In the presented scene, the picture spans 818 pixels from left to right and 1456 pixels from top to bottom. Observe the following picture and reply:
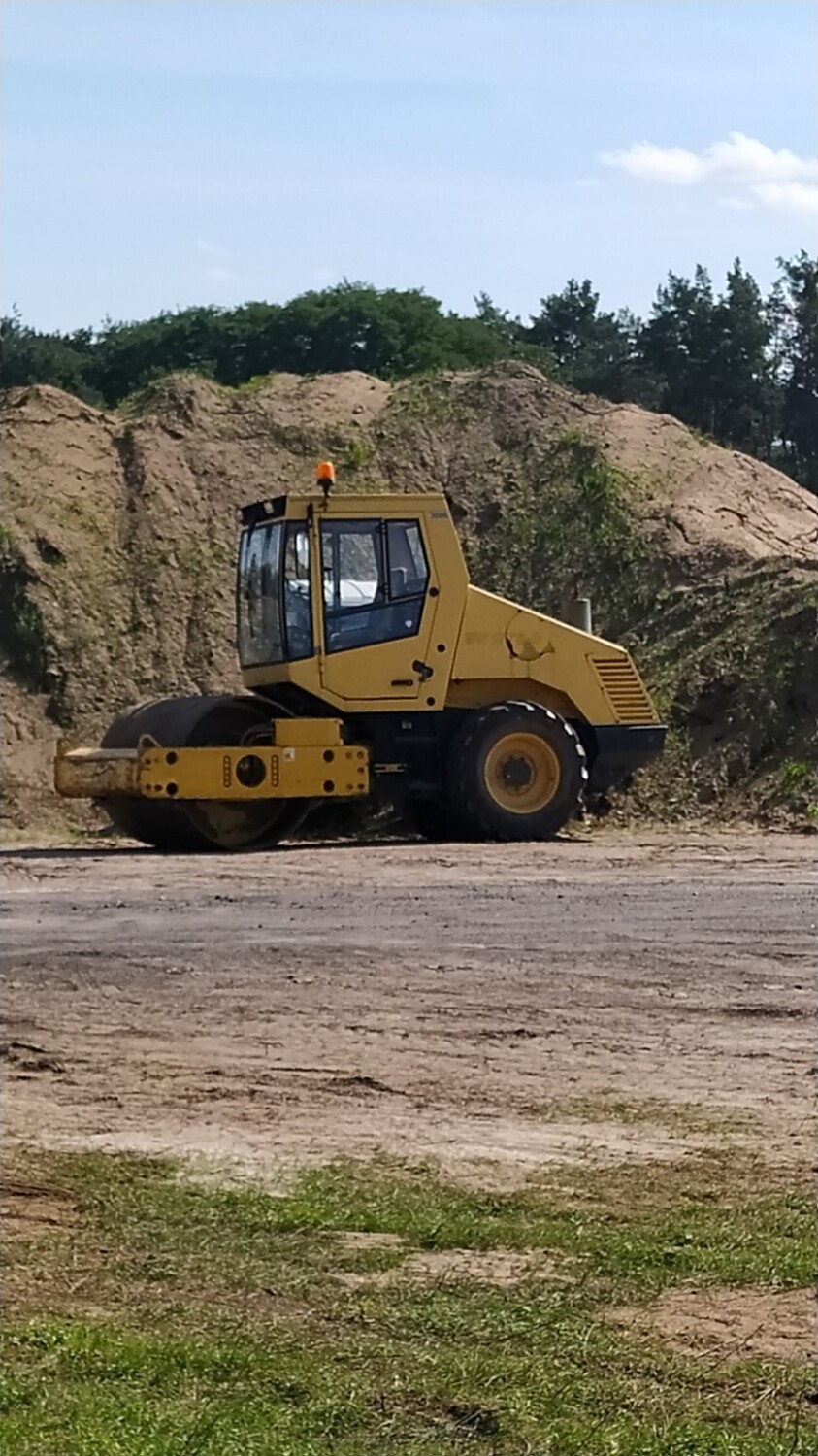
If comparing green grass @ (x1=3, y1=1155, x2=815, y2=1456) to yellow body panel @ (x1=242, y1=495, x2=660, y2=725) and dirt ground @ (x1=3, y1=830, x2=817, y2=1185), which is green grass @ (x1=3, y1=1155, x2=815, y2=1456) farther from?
yellow body panel @ (x1=242, y1=495, x2=660, y2=725)

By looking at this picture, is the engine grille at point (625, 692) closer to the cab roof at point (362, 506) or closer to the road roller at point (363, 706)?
the road roller at point (363, 706)

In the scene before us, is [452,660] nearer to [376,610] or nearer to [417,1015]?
[376,610]

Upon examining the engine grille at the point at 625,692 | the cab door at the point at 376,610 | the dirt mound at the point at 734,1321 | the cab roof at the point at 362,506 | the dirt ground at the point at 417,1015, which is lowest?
the dirt mound at the point at 734,1321

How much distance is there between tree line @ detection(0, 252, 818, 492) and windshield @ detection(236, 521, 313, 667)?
19.9 m

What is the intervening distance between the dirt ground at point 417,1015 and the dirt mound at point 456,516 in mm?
7598

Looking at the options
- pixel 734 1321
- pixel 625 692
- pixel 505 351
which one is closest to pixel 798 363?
pixel 505 351

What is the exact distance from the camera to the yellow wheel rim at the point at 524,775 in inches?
837

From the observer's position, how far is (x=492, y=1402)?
5535 millimetres

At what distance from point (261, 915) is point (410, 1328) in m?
9.30

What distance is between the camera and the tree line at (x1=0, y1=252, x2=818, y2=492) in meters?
43.8

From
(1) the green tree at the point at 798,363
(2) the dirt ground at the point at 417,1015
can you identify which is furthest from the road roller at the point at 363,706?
(1) the green tree at the point at 798,363

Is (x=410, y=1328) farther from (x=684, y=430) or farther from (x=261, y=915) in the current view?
(x=684, y=430)

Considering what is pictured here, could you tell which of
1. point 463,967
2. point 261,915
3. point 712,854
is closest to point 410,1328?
point 463,967

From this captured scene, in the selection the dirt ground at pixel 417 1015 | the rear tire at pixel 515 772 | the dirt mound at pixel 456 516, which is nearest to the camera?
the dirt ground at pixel 417 1015
